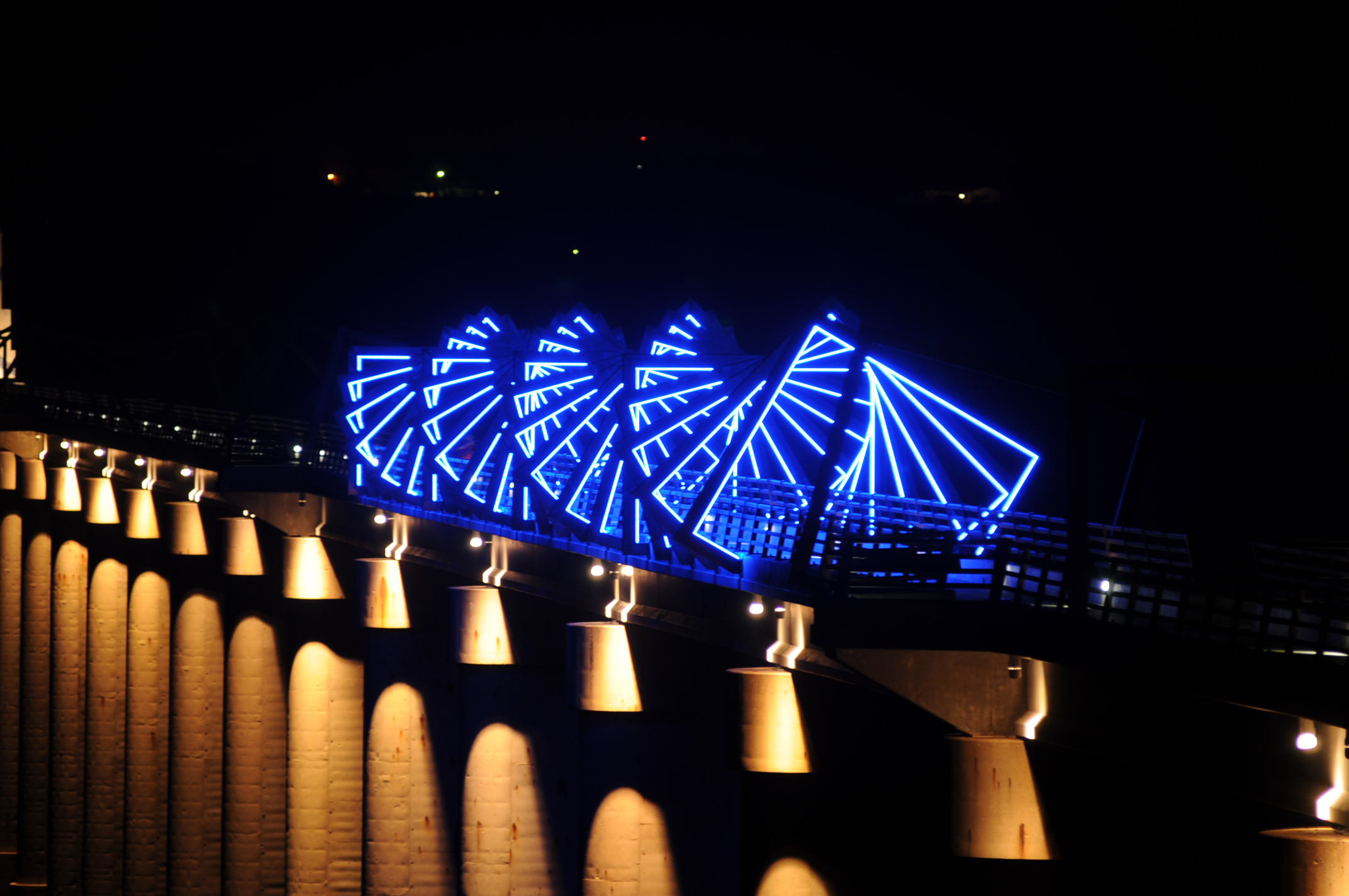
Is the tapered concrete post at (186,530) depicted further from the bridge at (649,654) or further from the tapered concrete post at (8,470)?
the tapered concrete post at (8,470)

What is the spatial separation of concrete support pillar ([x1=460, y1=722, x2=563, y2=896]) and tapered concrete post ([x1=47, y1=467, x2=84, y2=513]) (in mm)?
26083

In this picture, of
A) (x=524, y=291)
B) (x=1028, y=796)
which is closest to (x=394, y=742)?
(x=1028, y=796)

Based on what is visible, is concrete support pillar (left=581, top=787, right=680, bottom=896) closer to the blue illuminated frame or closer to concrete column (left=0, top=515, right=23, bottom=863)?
the blue illuminated frame

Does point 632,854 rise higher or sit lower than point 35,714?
lower

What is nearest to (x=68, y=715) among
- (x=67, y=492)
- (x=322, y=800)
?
(x=67, y=492)

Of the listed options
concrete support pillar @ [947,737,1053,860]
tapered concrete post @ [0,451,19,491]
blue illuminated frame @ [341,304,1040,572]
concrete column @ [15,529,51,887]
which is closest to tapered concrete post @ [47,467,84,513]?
concrete column @ [15,529,51,887]

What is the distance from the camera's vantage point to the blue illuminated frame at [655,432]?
66.4 ft

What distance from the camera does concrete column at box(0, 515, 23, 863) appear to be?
53812 mm

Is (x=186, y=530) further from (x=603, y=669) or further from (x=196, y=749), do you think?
(x=603, y=669)

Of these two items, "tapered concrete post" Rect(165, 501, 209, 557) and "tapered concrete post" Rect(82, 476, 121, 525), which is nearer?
"tapered concrete post" Rect(165, 501, 209, 557)

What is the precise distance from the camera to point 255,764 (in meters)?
38.3

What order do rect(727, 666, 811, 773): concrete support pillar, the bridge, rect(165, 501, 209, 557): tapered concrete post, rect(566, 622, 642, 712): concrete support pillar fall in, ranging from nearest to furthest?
the bridge < rect(727, 666, 811, 773): concrete support pillar < rect(566, 622, 642, 712): concrete support pillar < rect(165, 501, 209, 557): tapered concrete post

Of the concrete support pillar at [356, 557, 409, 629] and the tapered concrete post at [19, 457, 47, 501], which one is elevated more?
the tapered concrete post at [19, 457, 47, 501]

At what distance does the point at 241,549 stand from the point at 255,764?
490cm
